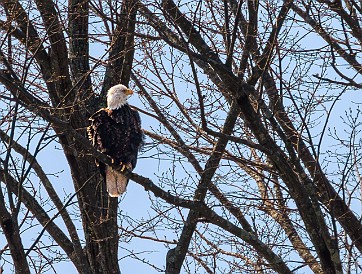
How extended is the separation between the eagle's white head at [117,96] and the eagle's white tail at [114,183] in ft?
1.84

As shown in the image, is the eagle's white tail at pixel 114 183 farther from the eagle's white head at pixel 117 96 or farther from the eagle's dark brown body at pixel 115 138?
the eagle's white head at pixel 117 96

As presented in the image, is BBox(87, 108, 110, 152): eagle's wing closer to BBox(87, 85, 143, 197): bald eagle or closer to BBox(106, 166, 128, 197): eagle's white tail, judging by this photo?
BBox(87, 85, 143, 197): bald eagle

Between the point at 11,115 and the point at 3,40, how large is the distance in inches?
23.6

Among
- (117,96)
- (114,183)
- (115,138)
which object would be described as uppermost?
(117,96)

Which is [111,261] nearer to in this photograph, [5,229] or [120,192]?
[120,192]

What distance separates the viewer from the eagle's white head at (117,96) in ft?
22.6

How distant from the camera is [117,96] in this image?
6906mm

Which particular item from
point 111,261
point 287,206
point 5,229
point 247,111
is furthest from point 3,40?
point 287,206

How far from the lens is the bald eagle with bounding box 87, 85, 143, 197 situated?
6914mm

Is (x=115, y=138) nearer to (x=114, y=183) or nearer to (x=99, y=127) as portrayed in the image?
(x=99, y=127)

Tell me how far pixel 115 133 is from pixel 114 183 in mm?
440

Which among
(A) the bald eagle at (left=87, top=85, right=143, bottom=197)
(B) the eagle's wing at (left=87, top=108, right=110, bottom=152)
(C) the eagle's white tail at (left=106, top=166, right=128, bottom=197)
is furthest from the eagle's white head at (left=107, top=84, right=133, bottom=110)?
(C) the eagle's white tail at (left=106, top=166, right=128, bottom=197)

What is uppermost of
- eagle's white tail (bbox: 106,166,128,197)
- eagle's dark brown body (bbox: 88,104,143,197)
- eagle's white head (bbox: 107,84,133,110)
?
eagle's white head (bbox: 107,84,133,110)

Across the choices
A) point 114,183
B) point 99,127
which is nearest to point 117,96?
point 99,127
